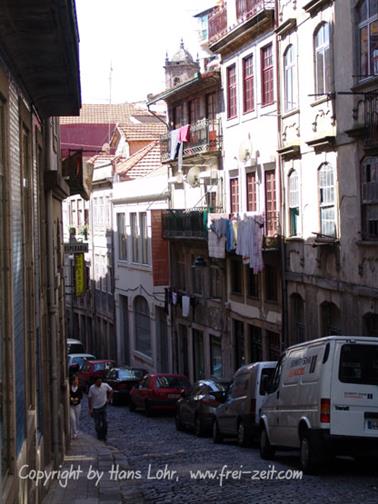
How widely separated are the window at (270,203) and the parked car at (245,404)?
29.6 feet

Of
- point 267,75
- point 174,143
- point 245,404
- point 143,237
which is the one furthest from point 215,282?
point 245,404

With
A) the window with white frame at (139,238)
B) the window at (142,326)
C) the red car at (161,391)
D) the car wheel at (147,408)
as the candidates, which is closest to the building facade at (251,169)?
the red car at (161,391)

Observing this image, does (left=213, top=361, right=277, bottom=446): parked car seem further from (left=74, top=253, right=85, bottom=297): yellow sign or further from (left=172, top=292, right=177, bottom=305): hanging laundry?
(left=172, top=292, right=177, bottom=305): hanging laundry

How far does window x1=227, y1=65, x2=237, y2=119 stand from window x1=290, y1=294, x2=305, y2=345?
27.8 ft

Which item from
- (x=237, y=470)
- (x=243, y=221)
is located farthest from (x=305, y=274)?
(x=237, y=470)

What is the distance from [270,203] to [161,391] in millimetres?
6829

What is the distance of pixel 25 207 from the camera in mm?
13727

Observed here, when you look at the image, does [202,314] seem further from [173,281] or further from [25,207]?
[25,207]

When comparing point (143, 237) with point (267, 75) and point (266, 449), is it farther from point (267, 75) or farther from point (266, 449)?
point (266, 449)

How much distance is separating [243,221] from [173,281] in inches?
535

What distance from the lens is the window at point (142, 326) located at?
48.2 meters

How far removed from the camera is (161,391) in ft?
107

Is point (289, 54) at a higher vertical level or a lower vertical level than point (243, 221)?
higher

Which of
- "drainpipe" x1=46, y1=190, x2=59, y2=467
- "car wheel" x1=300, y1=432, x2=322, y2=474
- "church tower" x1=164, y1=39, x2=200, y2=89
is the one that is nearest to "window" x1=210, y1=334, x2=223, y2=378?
"drainpipe" x1=46, y1=190, x2=59, y2=467
